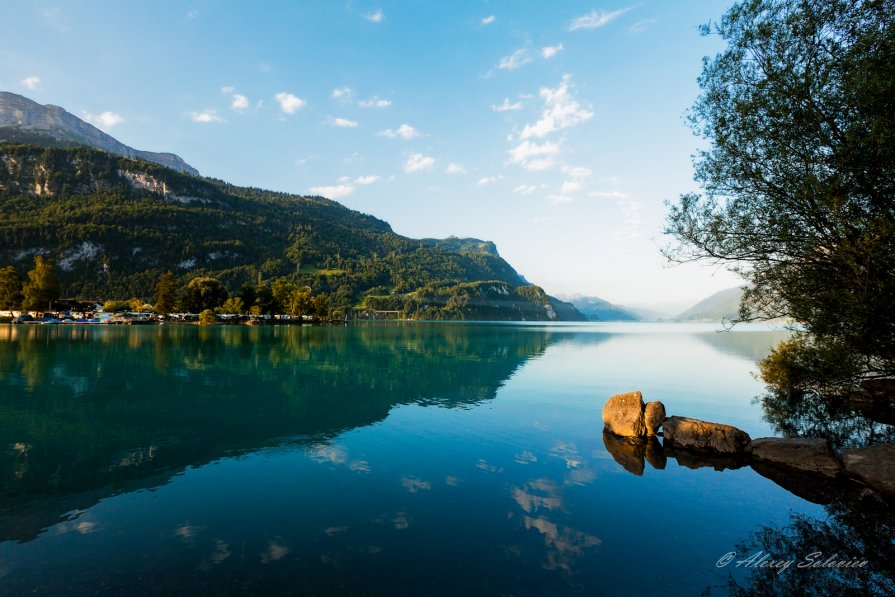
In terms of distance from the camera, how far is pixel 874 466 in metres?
16.2

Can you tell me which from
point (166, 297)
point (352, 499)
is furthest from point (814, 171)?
point (166, 297)

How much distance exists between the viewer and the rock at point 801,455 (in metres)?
→ 17.5

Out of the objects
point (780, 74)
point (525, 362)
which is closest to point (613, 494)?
point (780, 74)

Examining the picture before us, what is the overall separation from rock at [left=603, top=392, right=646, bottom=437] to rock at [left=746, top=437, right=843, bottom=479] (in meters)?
5.19

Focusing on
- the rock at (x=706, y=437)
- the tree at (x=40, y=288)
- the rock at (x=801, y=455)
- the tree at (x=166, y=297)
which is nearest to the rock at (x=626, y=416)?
the rock at (x=706, y=437)

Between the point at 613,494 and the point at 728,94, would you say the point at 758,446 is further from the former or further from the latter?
the point at 728,94

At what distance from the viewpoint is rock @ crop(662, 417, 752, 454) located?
20.8 m

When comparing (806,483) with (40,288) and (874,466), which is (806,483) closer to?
(874,466)

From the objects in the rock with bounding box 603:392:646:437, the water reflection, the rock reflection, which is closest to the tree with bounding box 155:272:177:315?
the water reflection

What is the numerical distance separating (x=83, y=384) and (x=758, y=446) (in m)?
48.3

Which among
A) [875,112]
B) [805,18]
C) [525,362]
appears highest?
[805,18]

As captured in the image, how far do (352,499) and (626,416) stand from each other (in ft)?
54.8

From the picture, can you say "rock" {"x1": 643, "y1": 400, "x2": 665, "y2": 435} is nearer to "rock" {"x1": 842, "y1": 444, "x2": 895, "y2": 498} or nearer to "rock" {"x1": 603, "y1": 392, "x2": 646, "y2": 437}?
"rock" {"x1": 603, "y1": 392, "x2": 646, "y2": 437}

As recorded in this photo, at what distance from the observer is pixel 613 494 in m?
15.8
